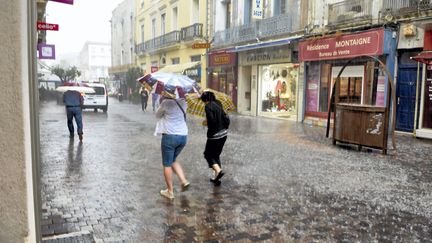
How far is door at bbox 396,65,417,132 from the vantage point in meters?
12.5

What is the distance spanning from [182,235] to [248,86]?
1836 centimetres

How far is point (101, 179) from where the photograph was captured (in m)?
6.59

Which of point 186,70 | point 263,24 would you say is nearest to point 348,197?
point 263,24

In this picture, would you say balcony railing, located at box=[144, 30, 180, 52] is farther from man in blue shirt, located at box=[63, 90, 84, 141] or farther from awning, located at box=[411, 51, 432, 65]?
awning, located at box=[411, 51, 432, 65]

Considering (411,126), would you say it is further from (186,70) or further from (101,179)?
(186,70)

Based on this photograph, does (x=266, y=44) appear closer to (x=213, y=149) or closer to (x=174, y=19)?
(x=213, y=149)

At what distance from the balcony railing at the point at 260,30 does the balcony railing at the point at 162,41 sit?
205 inches

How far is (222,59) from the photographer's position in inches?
913

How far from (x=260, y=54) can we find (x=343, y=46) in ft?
20.1

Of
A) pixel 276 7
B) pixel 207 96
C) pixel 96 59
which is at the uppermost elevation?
pixel 96 59

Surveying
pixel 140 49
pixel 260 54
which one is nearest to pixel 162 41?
pixel 140 49

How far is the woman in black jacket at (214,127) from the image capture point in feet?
20.3

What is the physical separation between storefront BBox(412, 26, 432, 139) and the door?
258 millimetres

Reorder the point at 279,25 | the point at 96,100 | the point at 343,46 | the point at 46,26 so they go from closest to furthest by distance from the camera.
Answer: the point at 46,26, the point at 343,46, the point at 279,25, the point at 96,100
